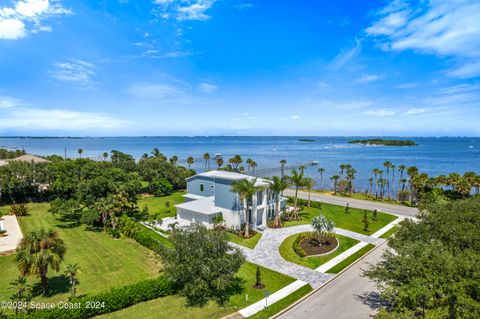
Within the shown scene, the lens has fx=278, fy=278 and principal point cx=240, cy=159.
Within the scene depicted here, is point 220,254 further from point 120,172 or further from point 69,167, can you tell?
point 69,167

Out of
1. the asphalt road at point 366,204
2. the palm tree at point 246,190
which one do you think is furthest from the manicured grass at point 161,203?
the asphalt road at point 366,204

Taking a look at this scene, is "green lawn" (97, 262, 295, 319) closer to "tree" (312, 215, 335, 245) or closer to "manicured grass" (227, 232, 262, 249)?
"manicured grass" (227, 232, 262, 249)

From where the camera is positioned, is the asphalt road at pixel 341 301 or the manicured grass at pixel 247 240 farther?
Answer: the manicured grass at pixel 247 240

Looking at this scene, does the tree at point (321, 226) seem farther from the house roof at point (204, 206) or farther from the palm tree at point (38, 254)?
the palm tree at point (38, 254)

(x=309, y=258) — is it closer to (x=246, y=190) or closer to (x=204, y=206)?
(x=246, y=190)

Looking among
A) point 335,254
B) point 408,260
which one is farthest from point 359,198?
point 408,260
